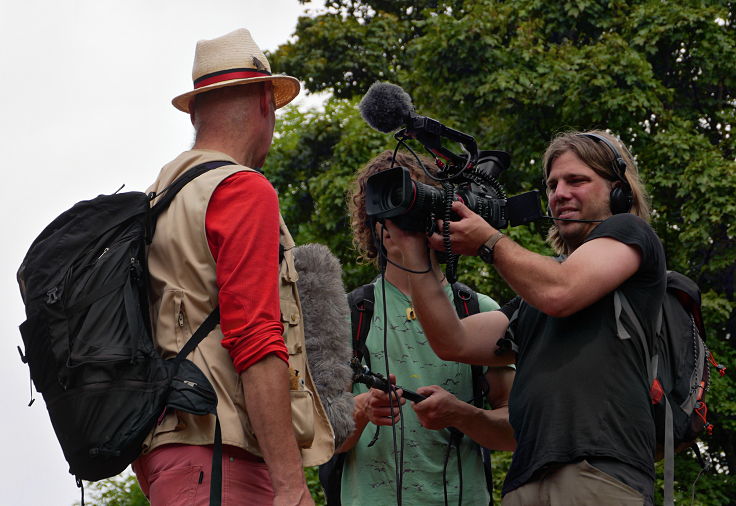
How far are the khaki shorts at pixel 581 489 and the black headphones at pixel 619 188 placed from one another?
1.02 m

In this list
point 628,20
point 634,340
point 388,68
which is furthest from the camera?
point 388,68

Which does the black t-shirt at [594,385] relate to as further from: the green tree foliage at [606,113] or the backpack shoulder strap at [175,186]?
the green tree foliage at [606,113]

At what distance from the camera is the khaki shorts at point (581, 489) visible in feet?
8.21

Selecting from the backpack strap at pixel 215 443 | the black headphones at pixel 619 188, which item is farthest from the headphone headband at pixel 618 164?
the backpack strap at pixel 215 443

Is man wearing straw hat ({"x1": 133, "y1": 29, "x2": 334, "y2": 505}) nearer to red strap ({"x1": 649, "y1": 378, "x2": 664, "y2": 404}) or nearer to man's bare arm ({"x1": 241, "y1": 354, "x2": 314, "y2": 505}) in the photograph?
man's bare arm ({"x1": 241, "y1": 354, "x2": 314, "y2": 505})

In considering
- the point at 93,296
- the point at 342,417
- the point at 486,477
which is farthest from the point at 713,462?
the point at 93,296

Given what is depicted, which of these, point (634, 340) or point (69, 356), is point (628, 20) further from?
point (69, 356)

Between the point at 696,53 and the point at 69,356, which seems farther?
the point at 696,53

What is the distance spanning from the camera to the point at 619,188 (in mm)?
3170

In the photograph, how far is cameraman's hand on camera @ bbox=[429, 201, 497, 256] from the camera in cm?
289

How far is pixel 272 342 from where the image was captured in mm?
2432

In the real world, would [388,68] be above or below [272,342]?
above

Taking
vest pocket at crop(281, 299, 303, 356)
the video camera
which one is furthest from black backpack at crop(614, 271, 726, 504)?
vest pocket at crop(281, 299, 303, 356)

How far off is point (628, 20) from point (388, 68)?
6713 millimetres
